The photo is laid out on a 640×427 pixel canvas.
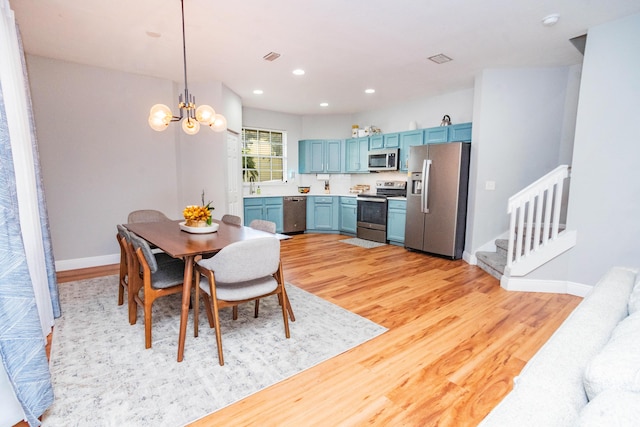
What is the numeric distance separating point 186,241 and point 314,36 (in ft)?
7.66

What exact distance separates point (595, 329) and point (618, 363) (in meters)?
0.44

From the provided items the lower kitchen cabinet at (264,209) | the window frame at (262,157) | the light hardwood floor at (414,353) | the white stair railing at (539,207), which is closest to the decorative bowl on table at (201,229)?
the light hardwood floor at (414,353)

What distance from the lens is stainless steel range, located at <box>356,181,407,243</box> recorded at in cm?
583

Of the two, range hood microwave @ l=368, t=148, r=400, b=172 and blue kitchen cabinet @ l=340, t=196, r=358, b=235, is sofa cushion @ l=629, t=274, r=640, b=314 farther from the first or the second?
blue kitchen cabinet @ l=340, t=196, r=358, b=235

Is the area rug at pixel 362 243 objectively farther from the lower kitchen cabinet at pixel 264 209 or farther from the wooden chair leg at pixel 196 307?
the wooden chair leg at pixel 196 307

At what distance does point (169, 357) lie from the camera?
214 cm

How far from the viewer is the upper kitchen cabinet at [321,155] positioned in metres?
6.93

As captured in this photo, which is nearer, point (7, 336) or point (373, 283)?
point (7, 336)

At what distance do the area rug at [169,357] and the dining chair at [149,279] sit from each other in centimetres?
26

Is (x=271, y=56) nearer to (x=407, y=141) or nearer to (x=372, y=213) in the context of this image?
(x=407, y=141)

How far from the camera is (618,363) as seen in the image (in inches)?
31.7

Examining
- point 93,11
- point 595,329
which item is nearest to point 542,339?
point 595,329

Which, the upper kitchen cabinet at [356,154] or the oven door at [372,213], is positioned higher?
the upper kitchen cabinet at [356,154]

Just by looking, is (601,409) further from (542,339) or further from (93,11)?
(93,11)
